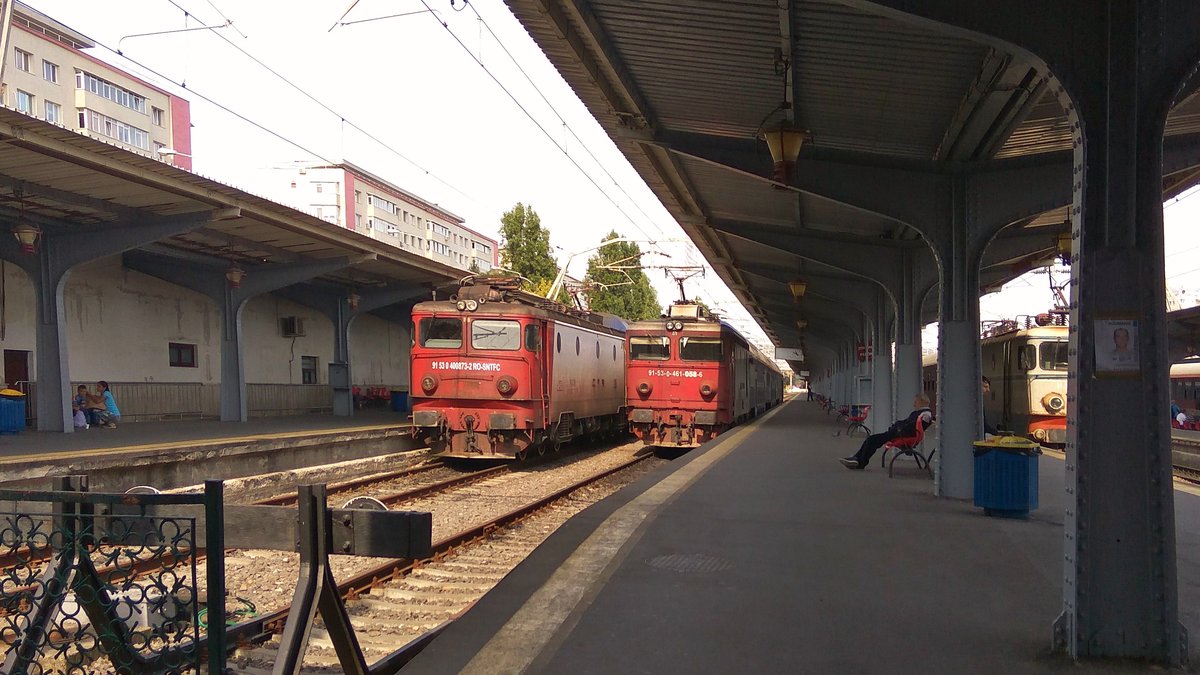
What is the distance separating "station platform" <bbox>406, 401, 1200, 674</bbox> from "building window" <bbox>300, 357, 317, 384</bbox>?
819 inches

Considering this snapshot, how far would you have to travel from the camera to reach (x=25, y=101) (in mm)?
41062

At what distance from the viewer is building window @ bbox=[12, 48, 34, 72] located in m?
40.6

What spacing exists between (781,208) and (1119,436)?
9766 mm

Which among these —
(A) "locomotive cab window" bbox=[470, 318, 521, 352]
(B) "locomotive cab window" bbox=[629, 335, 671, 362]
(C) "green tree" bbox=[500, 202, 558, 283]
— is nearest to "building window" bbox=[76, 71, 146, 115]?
(C) "green tree" bbox=[500, 202, 558, 283]

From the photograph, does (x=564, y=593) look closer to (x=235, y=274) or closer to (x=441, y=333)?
(x=441, y=333)

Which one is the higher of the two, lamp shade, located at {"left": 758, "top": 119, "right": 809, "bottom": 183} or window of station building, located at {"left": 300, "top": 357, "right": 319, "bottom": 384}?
lamp shade, located at {"left": 758, "top": 119, "right": 809, "bottom": 183}

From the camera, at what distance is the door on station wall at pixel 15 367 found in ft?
57.8

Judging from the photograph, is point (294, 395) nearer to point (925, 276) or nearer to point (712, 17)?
point (925, 276)

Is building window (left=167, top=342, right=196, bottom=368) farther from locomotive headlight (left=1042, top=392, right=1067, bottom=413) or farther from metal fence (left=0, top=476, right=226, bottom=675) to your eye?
locomotive headlight (left=1042, top=392, right=1067, bottom=413)

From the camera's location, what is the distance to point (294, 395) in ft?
89.0

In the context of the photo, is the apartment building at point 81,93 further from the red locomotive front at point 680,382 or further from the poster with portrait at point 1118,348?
the poster with portrait at point 1118,348

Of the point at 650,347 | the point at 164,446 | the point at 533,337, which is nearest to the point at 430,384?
the point at 533,337

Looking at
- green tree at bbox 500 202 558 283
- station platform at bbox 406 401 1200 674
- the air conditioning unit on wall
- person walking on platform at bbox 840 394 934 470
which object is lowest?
station platform at bbox 406 401 1200 674

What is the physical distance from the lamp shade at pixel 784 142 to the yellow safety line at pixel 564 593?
3.53 m
